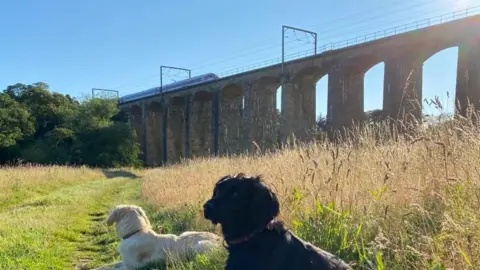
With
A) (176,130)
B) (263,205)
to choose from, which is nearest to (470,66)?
(263,205)

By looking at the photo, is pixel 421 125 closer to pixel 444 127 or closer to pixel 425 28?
pixel 444 127

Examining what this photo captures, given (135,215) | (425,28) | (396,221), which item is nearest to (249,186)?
(396,221)

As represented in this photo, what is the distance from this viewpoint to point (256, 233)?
8.11 ft

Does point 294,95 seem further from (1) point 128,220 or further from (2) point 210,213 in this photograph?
(2) point 210,213

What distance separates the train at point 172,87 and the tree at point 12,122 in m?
15.6

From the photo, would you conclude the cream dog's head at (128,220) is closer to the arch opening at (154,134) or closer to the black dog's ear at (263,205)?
the black dog's ear at (263,205)

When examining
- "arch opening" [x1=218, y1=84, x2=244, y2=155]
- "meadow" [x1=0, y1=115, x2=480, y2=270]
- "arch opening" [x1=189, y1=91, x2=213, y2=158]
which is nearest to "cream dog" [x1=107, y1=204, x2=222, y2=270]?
"meadow" [x1=0, y1=115, x2=480, y2=270]

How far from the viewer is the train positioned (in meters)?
47.5

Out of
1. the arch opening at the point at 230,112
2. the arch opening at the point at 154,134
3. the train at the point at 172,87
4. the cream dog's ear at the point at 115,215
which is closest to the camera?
the cream dog's ear at the point at 115,215

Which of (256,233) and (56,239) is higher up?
(256,233)

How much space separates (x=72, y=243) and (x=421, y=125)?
5.04 meters

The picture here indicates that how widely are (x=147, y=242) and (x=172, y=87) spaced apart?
4815 centimetres

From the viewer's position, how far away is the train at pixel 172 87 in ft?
156

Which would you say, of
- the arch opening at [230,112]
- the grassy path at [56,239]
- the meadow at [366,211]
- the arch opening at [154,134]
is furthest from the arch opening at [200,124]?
the meadow at [366,211]
